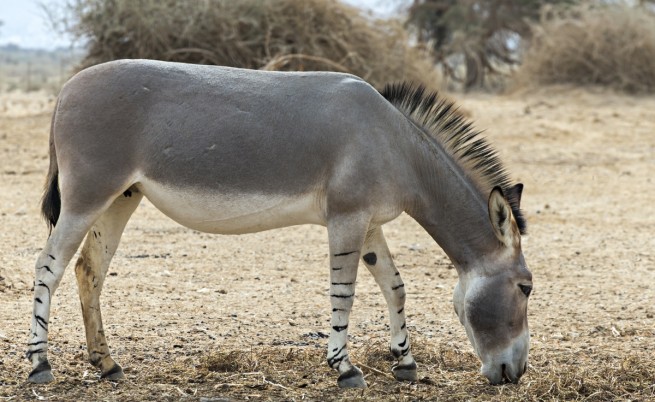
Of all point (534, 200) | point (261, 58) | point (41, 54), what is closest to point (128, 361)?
point (534, 200)

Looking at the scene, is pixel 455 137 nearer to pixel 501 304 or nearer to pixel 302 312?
pixel 501 304

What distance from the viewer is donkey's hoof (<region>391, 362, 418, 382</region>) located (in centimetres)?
575

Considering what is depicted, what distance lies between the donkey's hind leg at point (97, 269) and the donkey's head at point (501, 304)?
6.97 ft

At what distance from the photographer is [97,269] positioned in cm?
564

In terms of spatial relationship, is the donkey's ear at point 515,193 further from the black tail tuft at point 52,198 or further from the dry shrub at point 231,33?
the dry shrub at point 231,33

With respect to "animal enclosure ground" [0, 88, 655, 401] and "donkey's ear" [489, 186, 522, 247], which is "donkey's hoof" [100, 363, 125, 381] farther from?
"donkey's ear" [489, 186, 522, 247]

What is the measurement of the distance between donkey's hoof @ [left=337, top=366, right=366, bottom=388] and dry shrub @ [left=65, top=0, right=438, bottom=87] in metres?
12.3

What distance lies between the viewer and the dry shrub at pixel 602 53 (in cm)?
2325

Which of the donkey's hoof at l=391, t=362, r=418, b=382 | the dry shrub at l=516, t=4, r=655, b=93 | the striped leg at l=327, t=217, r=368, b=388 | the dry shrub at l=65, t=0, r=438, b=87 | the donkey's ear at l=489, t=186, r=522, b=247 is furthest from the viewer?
the dry shrub at l=516, t=4, r=655, b=93

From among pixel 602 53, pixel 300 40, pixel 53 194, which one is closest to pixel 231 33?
pixel 300 40

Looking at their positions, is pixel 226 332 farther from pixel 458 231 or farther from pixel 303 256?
pixel 303 256

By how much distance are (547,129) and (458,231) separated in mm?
13006

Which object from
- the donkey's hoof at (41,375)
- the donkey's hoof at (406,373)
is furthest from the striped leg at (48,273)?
the donkey's hoof at (406,373)

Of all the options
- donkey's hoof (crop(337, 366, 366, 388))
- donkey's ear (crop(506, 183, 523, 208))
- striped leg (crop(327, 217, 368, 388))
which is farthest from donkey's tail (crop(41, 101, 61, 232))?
donkey's ear (crop(506, 183, 523, 208))
